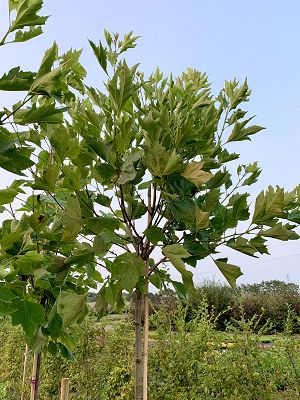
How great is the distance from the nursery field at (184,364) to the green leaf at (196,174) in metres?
1.39

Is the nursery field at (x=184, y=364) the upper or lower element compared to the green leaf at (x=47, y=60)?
lower

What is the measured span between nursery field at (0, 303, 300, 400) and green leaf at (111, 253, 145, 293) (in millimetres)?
1213

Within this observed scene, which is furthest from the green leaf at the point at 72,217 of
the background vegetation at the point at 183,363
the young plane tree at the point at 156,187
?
the background vegetation at the point at 183,363

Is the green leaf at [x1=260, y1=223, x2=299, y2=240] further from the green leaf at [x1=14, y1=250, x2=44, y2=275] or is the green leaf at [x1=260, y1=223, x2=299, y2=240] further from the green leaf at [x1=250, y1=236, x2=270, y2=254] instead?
the green leaf at [x1=14, y1=250, x2=44, y2=275]

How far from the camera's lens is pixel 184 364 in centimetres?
368

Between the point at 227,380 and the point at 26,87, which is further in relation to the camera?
the point at 227,380

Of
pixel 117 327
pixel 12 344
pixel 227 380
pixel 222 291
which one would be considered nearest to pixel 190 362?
pixel 227 380

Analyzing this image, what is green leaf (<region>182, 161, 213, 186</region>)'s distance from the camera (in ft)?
4.03

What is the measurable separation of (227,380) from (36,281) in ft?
8.16

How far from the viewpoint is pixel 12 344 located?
21.6 feet

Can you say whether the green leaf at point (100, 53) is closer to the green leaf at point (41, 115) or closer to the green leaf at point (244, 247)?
the green leaf at point (41, 115)

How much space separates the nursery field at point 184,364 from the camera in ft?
11.5

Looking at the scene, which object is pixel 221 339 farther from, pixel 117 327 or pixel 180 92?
pixel 180 92

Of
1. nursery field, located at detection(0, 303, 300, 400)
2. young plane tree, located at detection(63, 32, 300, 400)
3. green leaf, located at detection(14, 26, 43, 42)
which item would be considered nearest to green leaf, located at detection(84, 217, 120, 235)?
young plane tree, located at detection(63, 32, 300, 400)
